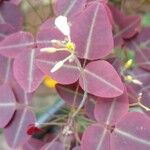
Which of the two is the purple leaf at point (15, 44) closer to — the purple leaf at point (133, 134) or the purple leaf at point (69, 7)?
the purple leaf at point (69, 7)

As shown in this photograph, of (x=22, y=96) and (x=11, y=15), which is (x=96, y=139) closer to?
(x=22, y=96)

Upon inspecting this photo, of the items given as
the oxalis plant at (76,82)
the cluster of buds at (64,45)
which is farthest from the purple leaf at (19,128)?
the cluster of buds at (64,45)

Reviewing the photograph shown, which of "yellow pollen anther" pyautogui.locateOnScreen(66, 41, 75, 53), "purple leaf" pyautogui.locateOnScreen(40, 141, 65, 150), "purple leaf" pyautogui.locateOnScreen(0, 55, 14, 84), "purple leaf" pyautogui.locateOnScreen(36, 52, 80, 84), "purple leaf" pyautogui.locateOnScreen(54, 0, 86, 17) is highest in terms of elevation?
"yellow pollen anther" pyautogui.locateOnScreen(66, 41, 75, 53)

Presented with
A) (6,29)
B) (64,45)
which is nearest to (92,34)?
(64,45)

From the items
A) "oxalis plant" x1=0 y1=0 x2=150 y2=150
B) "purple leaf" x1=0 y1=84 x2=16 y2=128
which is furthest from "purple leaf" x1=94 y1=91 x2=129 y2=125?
"purple leaf" x1=0 y1=84 x2=16 y2=128

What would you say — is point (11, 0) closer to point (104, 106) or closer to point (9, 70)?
point (9, 70)

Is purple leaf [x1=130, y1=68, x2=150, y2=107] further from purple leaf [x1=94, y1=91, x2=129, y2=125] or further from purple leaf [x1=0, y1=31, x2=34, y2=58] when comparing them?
purple leaf [x1=0, y1=31, x2=34, y2=58]
